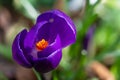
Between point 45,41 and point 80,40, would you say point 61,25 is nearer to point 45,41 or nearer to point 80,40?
point 45,41

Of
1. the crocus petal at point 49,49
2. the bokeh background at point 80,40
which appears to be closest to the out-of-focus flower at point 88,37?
the bokeh background at point 80,40

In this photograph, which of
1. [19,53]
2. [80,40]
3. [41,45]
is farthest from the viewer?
[80,40]

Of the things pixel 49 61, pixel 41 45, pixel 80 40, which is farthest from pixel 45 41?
pixel 80 40

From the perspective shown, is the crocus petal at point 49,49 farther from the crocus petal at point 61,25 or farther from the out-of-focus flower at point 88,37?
the out-of-focus flower at point 88,37

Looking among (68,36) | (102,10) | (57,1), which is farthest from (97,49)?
(68,36)

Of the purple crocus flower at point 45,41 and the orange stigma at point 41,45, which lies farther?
the orange stigma at point 41,45

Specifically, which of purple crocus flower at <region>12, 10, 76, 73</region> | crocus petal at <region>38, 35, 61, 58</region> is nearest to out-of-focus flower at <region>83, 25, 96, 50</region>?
purple crocus flower at <region>12, 10, 76, 73</region>

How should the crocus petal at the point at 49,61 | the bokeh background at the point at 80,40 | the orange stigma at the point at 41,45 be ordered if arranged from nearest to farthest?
the crocus petal at the point at 49,61
the orange stigma at the point at 41,45
the bokeh background at the point at 80,40

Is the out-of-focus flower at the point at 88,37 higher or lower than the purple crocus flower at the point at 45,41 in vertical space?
higher
